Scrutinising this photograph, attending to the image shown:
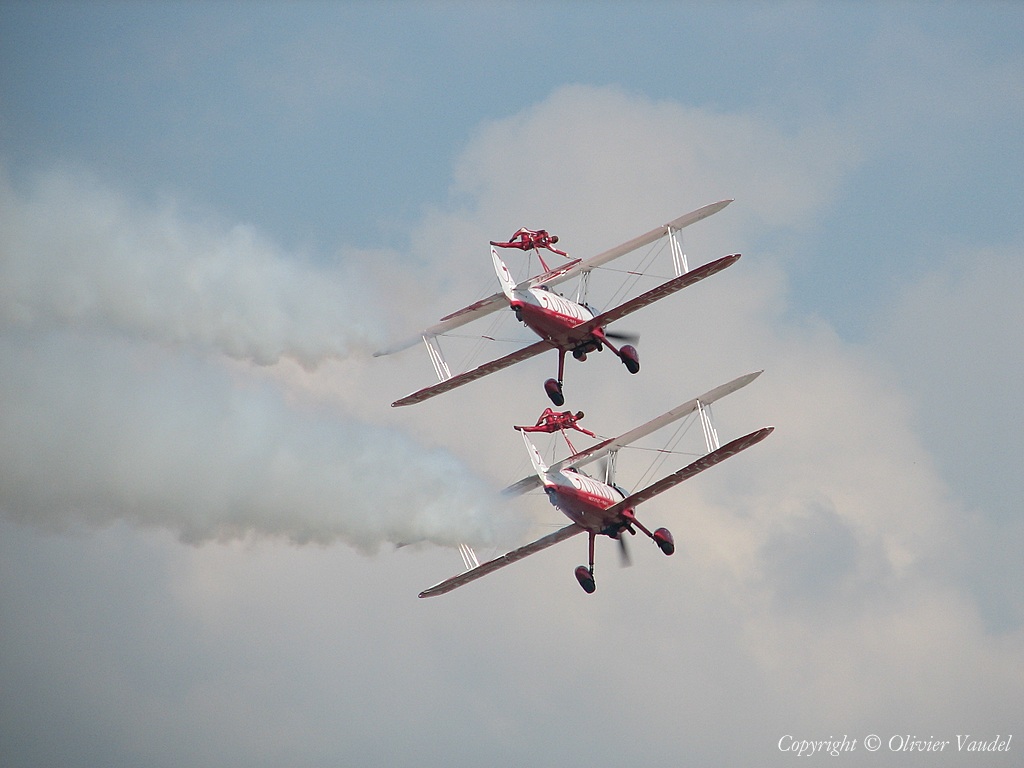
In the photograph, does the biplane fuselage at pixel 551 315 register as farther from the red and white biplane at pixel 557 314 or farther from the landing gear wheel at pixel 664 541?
the landing gear wheel at pixel 664 541

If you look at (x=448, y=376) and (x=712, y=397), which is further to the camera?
(x=448, y=376)

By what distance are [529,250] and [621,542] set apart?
960 centimetres

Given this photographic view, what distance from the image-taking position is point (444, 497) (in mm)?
54812

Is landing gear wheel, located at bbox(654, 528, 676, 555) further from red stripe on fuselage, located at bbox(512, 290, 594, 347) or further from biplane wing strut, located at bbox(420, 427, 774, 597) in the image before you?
red stripe on fuselage, located at bbox(512, 290, 594, 347)

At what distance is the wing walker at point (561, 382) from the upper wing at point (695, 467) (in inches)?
1.6

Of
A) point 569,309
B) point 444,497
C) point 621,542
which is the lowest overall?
point 621,542

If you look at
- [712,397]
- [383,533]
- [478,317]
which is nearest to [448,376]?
[478,317]

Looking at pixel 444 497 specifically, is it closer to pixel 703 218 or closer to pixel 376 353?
pixel 376 353

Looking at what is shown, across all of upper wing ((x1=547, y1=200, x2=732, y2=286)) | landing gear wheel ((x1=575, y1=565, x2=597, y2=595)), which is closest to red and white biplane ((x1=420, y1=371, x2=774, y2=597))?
landing gear wheel ((x1=575, y1=565, x2=597, y2=595))

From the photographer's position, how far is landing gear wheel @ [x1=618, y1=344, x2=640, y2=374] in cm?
5534

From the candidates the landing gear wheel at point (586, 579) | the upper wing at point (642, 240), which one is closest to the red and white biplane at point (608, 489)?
the landing gear wheel at point (586, 579)

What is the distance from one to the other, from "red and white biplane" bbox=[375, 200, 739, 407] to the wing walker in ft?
0.10

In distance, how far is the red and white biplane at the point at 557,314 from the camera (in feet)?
176

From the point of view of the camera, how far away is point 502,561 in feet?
181
